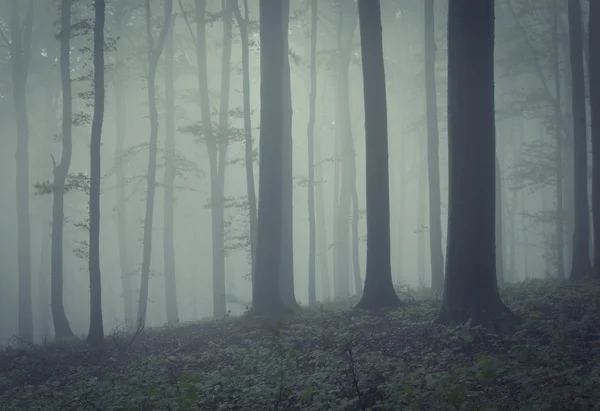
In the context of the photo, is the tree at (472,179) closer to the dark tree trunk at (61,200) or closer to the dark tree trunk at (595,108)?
the dark tree trunk at (595,108)

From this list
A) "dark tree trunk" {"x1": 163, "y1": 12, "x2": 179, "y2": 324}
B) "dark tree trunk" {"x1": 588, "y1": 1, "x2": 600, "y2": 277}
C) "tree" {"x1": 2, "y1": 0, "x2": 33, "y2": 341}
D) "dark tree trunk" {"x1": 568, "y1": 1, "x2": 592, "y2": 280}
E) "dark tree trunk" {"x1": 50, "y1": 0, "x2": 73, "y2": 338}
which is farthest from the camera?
"tree" {"x1": 2, "y1": 0, "x2": 33, "y2": 341}

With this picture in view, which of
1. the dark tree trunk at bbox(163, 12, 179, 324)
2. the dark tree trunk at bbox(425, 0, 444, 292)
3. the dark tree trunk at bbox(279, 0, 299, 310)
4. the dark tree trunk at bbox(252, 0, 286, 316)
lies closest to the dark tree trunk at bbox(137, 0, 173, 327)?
the dark tree trunk at bbox(163, 12, 179, 324)

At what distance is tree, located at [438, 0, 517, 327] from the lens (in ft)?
29.6

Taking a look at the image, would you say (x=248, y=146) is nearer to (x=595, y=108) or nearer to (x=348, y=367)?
(x=595, y=108)

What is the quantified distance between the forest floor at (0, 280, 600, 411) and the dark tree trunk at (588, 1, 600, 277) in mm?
2171

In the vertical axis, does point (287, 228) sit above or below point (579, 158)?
below

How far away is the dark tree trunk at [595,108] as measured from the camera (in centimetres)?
1399

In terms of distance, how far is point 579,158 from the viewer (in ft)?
53.0

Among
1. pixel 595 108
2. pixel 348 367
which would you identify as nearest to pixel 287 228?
pixel 595 108

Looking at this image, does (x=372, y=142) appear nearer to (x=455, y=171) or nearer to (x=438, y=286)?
(x=455, y=171)

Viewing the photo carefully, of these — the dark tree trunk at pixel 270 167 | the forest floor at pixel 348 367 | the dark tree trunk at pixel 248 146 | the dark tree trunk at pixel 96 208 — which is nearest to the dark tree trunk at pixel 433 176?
the dark tree trunk at pixel 248 146

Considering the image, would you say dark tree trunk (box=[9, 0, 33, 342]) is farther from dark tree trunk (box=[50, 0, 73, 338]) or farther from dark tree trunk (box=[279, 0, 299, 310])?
dark tree trunk (box=[279, 0, 299, 310])

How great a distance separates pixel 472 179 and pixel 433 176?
10.9 m

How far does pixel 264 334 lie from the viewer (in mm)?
11414
